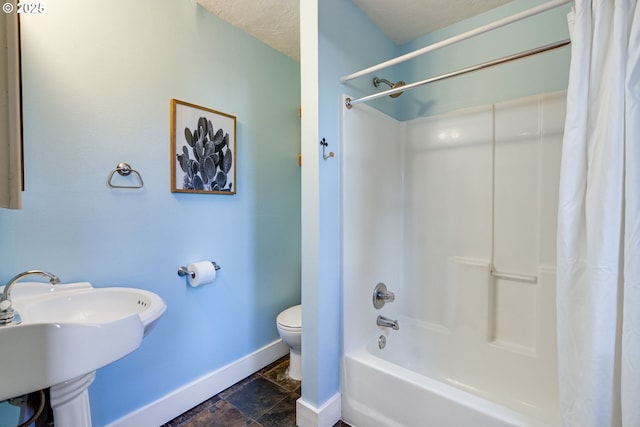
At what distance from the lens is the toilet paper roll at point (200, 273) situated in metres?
1.59

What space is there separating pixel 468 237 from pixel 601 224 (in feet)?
3.09

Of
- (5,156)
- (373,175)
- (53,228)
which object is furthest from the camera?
→ (373,175)

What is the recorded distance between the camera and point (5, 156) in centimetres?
52

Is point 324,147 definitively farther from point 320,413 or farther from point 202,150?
point 320,413

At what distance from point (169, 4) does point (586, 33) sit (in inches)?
76.2

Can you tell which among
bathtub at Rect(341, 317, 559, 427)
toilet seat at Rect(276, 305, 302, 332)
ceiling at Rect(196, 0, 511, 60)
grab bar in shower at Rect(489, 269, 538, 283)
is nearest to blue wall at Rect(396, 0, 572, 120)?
ceiling at Rect(196, 0, 511, 60)

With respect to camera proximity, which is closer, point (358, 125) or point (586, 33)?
point (586, 33)

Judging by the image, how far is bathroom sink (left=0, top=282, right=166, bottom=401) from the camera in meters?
0.68

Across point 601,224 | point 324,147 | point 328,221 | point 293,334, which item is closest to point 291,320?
point 293,334

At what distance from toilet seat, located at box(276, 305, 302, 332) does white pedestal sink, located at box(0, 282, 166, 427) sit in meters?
0.91

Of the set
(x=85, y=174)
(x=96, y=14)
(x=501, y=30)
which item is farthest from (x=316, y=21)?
→ (x=85, y=174)

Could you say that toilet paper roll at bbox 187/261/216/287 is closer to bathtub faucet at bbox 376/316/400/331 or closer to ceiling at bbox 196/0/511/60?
bathtub faucet at bbox 376/316/400/331

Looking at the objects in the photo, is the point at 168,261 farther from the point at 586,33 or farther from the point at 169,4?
the point at 586,33

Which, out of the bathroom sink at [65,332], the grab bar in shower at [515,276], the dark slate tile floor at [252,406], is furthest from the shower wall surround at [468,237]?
the bathroom sink at [65,332]
